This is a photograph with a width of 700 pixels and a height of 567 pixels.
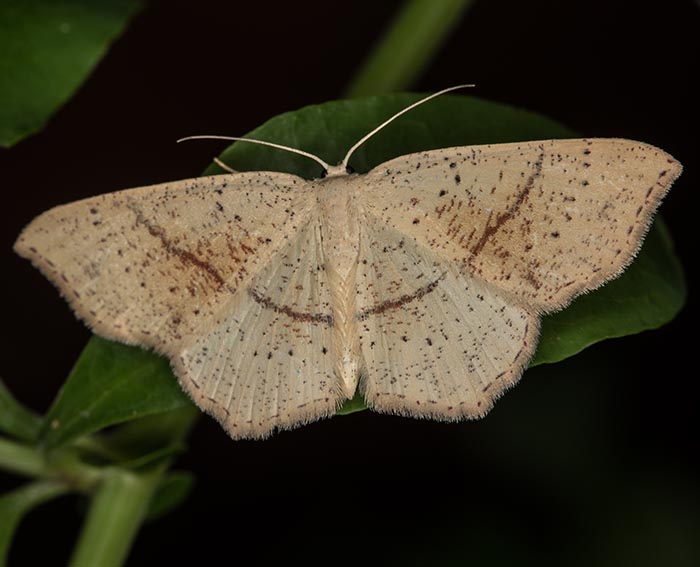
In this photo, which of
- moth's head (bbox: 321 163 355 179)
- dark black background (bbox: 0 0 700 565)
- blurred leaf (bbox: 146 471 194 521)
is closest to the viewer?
moth's head (bbox: 321 163 355 179)

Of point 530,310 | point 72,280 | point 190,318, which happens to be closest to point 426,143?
point 530,310

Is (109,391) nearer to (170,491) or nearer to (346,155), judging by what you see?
(170,491)

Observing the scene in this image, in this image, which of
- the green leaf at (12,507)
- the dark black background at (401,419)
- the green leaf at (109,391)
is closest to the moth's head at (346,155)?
the green leaf at (109,391)

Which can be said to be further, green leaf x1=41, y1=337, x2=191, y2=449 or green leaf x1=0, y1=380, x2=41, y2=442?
green leaf x1=0, y1=380, x2=41, y2=442

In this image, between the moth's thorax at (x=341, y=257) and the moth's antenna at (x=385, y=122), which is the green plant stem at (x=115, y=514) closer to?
the moth's thorax at (x=341, y=257)

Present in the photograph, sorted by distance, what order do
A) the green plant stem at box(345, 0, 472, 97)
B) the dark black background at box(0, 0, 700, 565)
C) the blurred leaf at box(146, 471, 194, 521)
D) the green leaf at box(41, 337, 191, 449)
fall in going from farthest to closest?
the dark black background at box(0, 0, 700, 565), the green plant stem at box(345, 0, 472, 97), the blurred leaf at box(146, 471, 194, 521), the green leaf at box(41, 337, 191, 449)

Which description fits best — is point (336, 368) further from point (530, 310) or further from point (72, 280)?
point (72, 280)

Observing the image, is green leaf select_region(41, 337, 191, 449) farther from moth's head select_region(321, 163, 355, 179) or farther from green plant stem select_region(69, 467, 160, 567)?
moth's head select_region(321, 163, 355, 179)

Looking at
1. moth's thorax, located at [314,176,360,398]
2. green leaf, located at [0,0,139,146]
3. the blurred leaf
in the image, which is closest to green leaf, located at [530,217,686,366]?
moth's thorax, located at [314,176,360,398]
